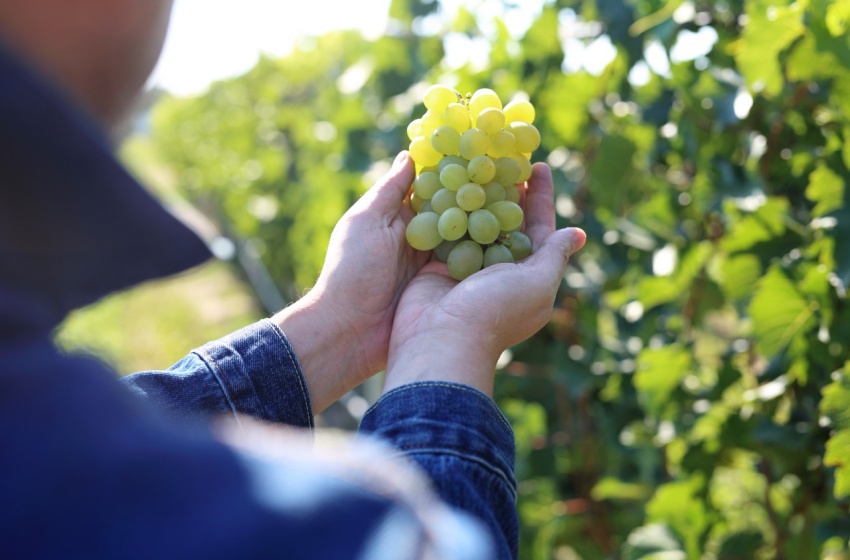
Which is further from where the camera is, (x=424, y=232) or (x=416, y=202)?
(x=416, y=202)

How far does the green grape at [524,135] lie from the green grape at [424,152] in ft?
0.45

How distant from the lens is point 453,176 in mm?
1439

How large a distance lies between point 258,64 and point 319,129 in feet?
10.6

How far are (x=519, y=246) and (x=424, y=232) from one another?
6.1 inches

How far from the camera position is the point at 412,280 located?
147 centimetres

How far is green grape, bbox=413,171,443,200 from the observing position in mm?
1502

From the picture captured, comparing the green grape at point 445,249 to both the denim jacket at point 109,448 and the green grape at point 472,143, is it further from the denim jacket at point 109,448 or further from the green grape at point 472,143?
the denim jacket at point 109,448

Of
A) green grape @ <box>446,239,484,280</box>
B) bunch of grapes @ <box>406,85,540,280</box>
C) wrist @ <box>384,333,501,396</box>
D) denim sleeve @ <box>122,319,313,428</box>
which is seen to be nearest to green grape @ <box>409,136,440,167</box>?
bunch of grapes @ <box>406,85,540,280</box>

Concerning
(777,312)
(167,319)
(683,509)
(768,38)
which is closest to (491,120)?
(768,38)

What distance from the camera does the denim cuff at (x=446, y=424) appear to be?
854 mm

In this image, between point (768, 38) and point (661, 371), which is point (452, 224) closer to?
point (768, 38)

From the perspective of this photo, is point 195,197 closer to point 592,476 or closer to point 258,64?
point 258,64

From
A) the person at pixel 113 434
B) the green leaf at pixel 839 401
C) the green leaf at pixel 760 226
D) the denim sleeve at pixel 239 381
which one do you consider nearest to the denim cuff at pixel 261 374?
the denim sleeve at pixel 239 381

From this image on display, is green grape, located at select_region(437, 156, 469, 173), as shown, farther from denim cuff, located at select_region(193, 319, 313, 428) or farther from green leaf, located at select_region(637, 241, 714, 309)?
green leaf, located at select_region(637, 241, 714, 309)
